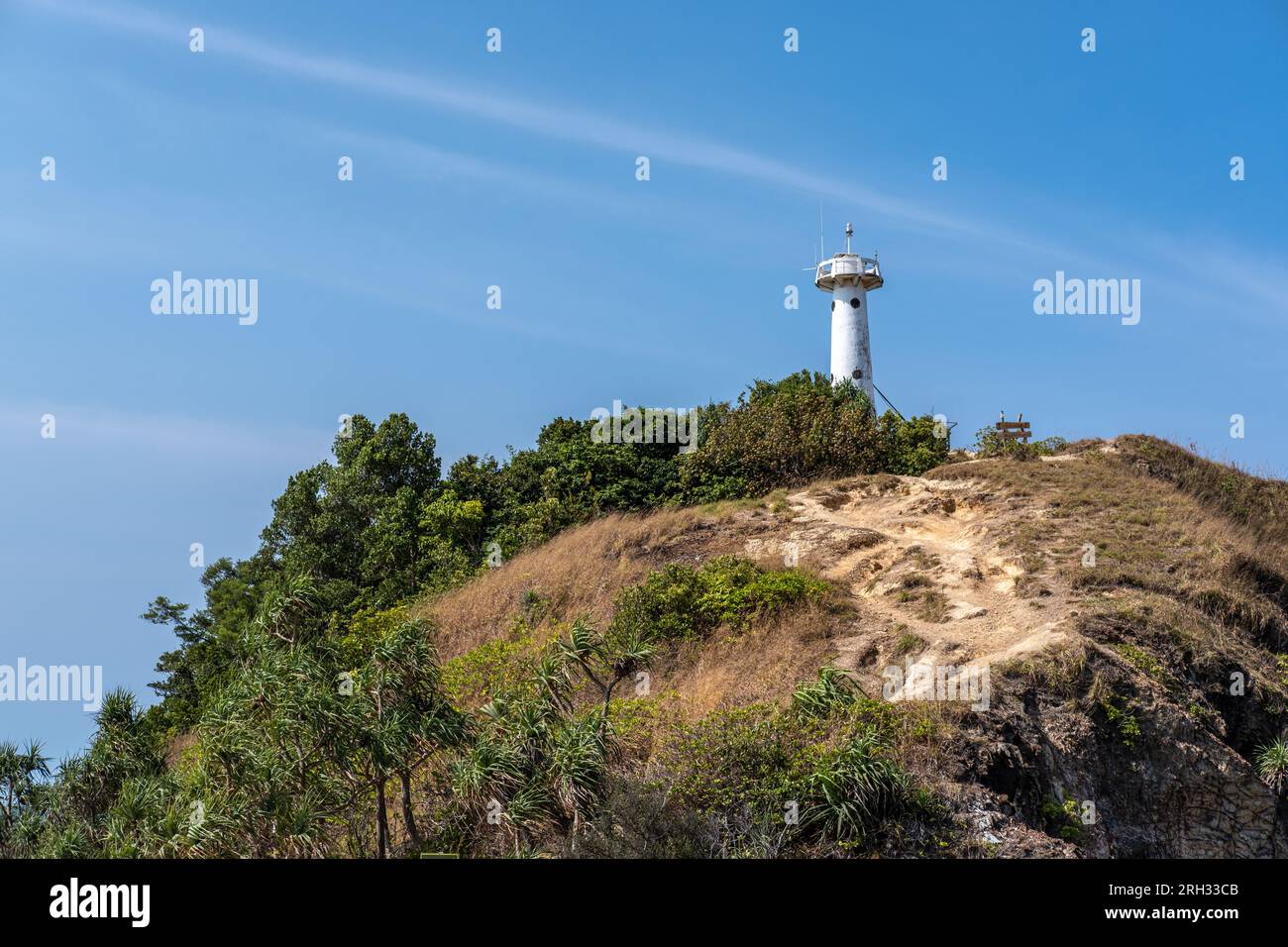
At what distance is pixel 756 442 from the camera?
34750 mm

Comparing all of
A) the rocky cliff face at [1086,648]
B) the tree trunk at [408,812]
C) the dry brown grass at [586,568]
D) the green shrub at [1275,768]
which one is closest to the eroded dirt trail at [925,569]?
the rocky cliff face at [1086,648]

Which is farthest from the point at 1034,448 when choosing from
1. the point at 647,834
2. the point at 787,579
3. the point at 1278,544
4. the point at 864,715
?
the point at 647,834

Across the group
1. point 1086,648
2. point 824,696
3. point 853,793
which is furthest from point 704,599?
point 853,793

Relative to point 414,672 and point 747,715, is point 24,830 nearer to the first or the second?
point 414,672

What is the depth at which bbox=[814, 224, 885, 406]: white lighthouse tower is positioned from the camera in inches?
1704

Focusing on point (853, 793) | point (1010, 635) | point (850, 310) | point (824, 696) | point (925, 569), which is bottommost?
point (853, 793)

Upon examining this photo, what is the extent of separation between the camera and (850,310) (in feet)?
145

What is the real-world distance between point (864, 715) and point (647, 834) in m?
3.82

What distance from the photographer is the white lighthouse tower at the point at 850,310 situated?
43281 millimetres
